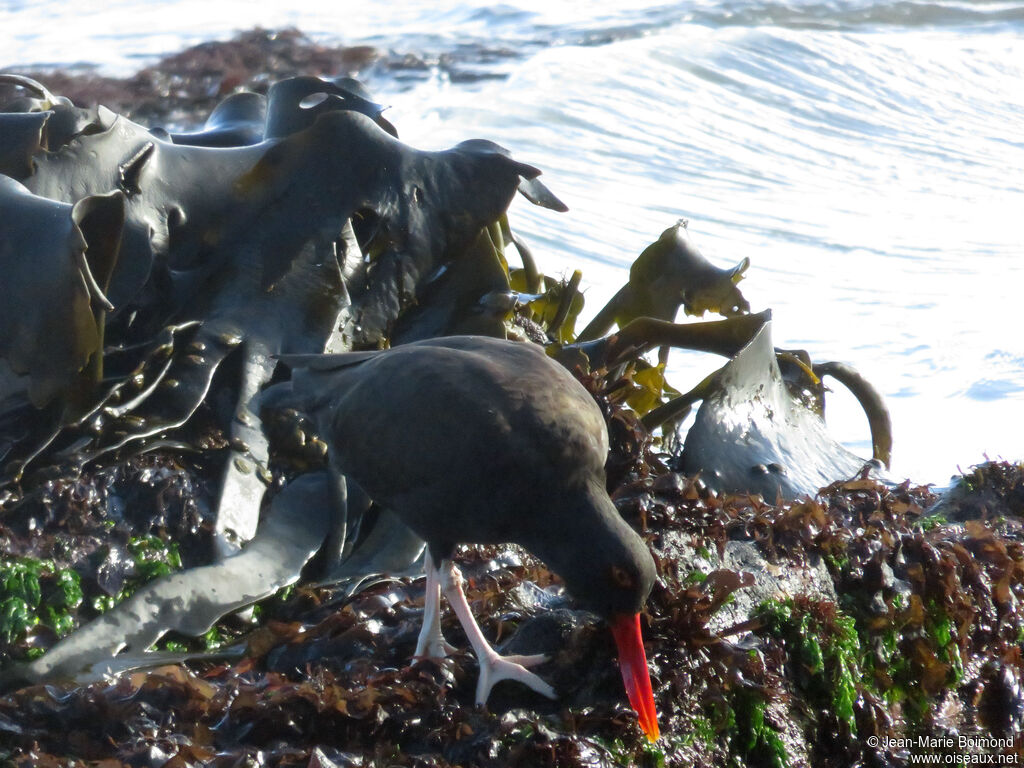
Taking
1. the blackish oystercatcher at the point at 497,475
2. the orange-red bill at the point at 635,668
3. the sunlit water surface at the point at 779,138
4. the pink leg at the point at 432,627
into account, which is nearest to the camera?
the orange-red bill at the point at 635,668

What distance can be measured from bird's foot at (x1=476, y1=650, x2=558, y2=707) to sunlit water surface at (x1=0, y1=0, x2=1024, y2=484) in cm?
232

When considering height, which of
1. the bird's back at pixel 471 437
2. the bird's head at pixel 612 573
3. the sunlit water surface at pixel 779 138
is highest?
the bird's back at pixel 471 437

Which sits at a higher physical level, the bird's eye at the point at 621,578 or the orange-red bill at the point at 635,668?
the bird's eye at the point at 621,578

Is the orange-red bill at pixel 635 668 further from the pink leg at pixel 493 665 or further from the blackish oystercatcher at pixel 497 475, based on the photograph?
the pink leg at pixel 493 665

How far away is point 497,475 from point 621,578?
0.34m

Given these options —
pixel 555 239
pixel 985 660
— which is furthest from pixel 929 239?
pixel 985 660

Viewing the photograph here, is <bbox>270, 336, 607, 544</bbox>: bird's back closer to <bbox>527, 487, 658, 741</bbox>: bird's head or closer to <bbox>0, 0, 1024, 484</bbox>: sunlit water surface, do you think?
<bbox>527, 487, 658, 741</bbox>: bird's head

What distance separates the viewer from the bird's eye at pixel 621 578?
2074mm

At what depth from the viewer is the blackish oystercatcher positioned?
2121 mm

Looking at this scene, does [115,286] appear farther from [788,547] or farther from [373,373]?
[788,547]

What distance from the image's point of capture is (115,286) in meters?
2.94

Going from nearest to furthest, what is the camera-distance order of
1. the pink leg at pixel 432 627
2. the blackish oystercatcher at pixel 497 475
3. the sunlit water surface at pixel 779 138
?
1. the blackish oystercatcher at pixel 497 475
2. the pink leg at pixel 432 627
3. the sunlit water surface at pixel 779 138

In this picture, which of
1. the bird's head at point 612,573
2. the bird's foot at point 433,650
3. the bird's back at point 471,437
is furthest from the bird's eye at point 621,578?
the bird's foot at point 433,650

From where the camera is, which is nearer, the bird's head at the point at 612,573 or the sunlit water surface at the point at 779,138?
the bird's head at the point at 612,573
